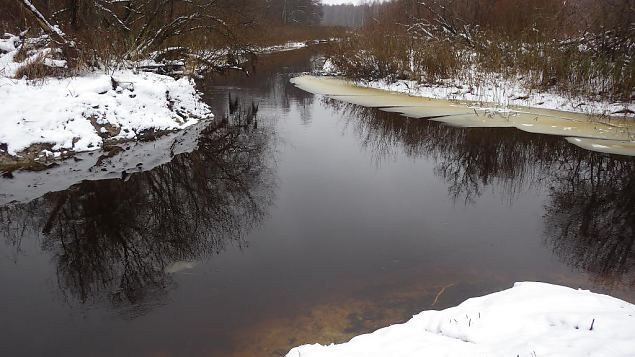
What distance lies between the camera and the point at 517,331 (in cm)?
313

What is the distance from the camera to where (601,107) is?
41.6 ft

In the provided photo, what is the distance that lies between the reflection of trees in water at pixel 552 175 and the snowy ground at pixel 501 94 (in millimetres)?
3144

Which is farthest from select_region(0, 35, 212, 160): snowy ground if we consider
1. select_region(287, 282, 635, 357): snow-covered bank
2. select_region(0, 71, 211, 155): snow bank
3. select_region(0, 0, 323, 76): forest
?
select_region(287, 282, 635, 357): snow-covered bank

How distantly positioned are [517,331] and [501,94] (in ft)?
44.0

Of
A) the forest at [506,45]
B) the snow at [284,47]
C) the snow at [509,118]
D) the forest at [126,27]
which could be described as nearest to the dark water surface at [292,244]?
the snow at [509,118]

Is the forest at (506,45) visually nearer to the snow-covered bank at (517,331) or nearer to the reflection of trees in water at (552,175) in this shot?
the reflection of trees in water at (552,175)

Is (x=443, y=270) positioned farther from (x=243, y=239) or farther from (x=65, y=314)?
(x=65, y=314)

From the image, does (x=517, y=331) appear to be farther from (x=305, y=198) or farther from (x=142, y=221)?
(x=142, y=221)

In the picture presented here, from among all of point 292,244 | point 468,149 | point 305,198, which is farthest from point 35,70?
point 468,149

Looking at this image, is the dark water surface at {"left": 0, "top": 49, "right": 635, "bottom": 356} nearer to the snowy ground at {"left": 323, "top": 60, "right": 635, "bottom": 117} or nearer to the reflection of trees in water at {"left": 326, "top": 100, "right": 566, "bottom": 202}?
the reflection of trees in water at {"left": 326, "top": 100, "right": 566, "bottom": 202}

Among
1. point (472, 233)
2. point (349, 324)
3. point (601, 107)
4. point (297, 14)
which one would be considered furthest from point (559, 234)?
point (297, 14)

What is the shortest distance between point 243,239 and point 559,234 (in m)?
4.23

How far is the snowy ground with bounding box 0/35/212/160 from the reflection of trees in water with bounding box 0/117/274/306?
190 cm

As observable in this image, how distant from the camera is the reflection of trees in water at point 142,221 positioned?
201 inches
